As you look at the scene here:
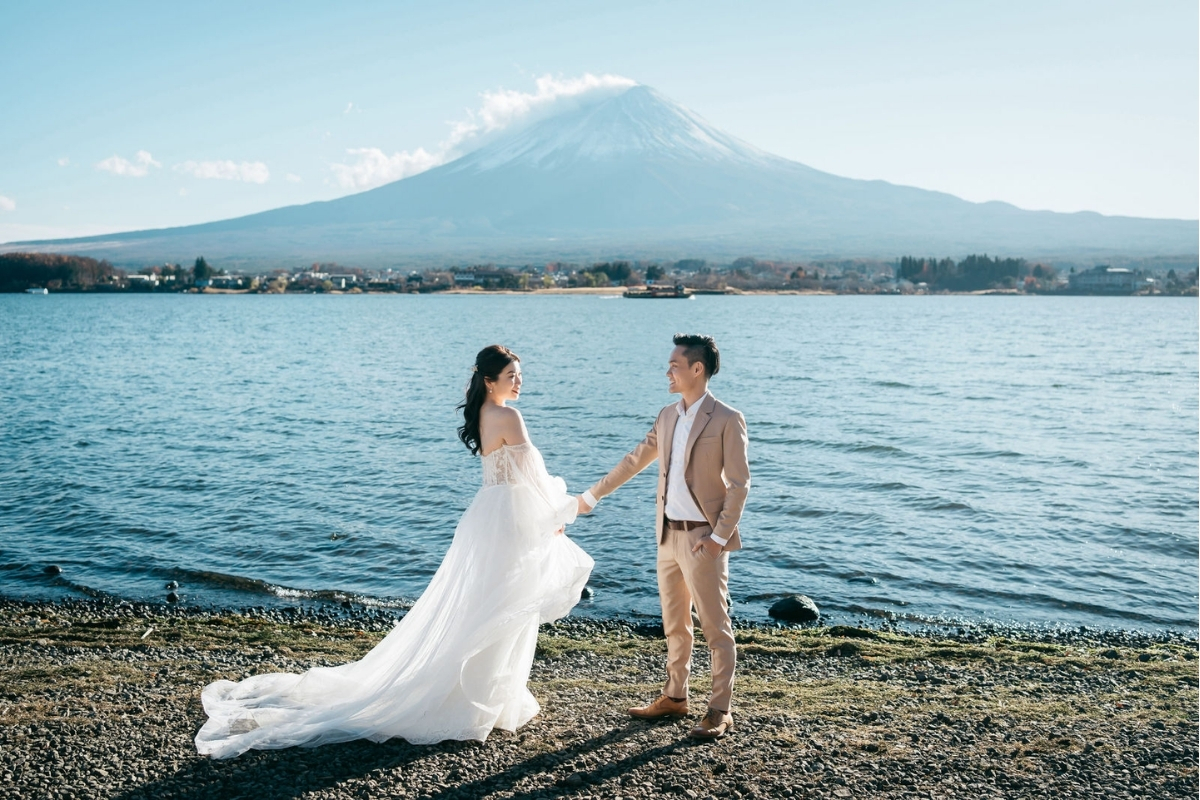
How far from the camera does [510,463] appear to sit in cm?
648

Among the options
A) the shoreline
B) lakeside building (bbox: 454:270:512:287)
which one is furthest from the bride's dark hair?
lakeside building (bbox: 454:270:512:287)

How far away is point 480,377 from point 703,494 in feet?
5.50

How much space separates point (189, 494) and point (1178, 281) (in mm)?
201912

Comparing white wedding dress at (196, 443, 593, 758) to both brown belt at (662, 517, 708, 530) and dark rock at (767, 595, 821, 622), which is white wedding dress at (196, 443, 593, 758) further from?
dark rock at (767, 595, 821, 622)

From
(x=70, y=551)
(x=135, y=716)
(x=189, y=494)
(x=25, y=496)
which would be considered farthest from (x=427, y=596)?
(x=25, y=496)

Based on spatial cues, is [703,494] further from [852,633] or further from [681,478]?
[852,633]

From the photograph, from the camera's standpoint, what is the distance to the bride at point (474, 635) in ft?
20.5

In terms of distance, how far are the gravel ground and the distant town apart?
144 metres

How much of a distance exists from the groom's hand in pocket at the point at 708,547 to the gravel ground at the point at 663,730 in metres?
1.30

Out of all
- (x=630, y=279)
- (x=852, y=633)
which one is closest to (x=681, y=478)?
(x=852, y=633)

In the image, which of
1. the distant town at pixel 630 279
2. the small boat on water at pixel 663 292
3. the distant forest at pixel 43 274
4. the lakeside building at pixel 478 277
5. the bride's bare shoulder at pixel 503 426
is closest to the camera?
the bride's bare shoulder at pixel 503 426

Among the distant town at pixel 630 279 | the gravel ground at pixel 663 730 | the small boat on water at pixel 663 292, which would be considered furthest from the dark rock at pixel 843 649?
the distant town at pixel 630 279

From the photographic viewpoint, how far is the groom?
618 centimetres

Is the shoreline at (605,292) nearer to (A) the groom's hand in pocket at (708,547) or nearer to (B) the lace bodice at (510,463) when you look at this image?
(B) the lace bodice at (510,463)
